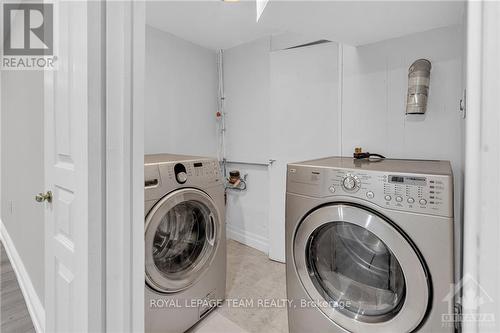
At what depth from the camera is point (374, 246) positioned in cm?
113

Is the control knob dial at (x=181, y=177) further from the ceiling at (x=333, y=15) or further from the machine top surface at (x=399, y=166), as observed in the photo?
the ceiling at (x=333, y=15)

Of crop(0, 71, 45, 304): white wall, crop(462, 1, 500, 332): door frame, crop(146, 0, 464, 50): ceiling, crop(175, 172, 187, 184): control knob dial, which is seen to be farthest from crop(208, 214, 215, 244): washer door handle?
crop(462, 1, 500, 332): door frame

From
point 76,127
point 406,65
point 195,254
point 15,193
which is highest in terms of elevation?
point 406,65

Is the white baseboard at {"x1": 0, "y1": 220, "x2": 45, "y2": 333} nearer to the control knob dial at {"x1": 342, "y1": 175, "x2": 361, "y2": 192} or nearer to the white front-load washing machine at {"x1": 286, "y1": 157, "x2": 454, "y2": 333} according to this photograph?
the white front-load washing machine at {"x1": 286, "y1": 157, "x2": 454, "y2": 333}

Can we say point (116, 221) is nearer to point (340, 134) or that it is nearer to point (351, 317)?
point (351, 317)

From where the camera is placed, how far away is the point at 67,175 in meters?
0.87

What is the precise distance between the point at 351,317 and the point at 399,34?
65.1 inches

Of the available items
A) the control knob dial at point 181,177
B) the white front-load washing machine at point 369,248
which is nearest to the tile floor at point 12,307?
the control knob dial at point 181,177

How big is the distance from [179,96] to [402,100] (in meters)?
2.02

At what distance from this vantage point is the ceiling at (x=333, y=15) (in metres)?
1.21

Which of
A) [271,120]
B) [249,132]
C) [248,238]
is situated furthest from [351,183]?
[248,238]

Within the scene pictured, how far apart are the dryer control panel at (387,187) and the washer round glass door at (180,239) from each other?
66 cm

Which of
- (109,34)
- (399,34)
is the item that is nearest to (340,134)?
(399,34)

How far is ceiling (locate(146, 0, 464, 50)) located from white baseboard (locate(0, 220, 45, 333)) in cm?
212
